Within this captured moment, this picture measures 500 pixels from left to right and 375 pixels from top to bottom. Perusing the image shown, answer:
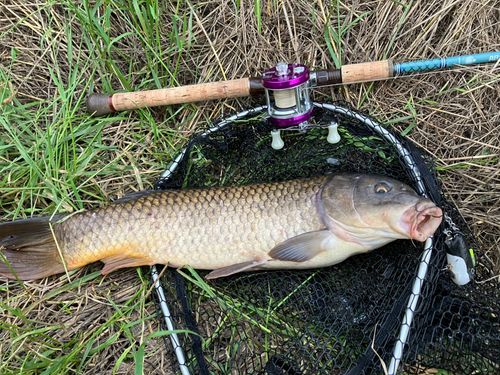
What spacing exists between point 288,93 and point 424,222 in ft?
2.96

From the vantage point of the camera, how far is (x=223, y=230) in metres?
2.08

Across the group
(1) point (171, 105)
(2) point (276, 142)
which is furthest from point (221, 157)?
(1) point (171, 105)

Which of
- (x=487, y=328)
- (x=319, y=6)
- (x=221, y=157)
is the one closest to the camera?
(x=487, y=328)

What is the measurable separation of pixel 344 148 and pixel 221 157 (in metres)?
0.69

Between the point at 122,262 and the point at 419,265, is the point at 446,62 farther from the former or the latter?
the point at 122,262

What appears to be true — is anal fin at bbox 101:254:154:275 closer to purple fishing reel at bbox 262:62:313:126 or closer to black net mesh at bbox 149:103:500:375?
black net mesh at bbox 149:103:500:375

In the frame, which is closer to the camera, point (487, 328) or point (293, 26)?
point (487, 328)

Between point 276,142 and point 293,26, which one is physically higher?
point 293,26

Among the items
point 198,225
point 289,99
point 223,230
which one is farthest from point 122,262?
point 289,99

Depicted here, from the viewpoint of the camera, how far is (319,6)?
257cm

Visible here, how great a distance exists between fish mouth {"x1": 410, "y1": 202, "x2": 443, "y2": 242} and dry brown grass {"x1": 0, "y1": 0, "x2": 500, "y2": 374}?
68 cm

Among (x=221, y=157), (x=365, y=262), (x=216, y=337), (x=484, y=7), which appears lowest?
(x=216, y=337)

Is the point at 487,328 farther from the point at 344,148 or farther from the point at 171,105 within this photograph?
the point at 171,105

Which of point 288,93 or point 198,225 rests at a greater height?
point 288,93
